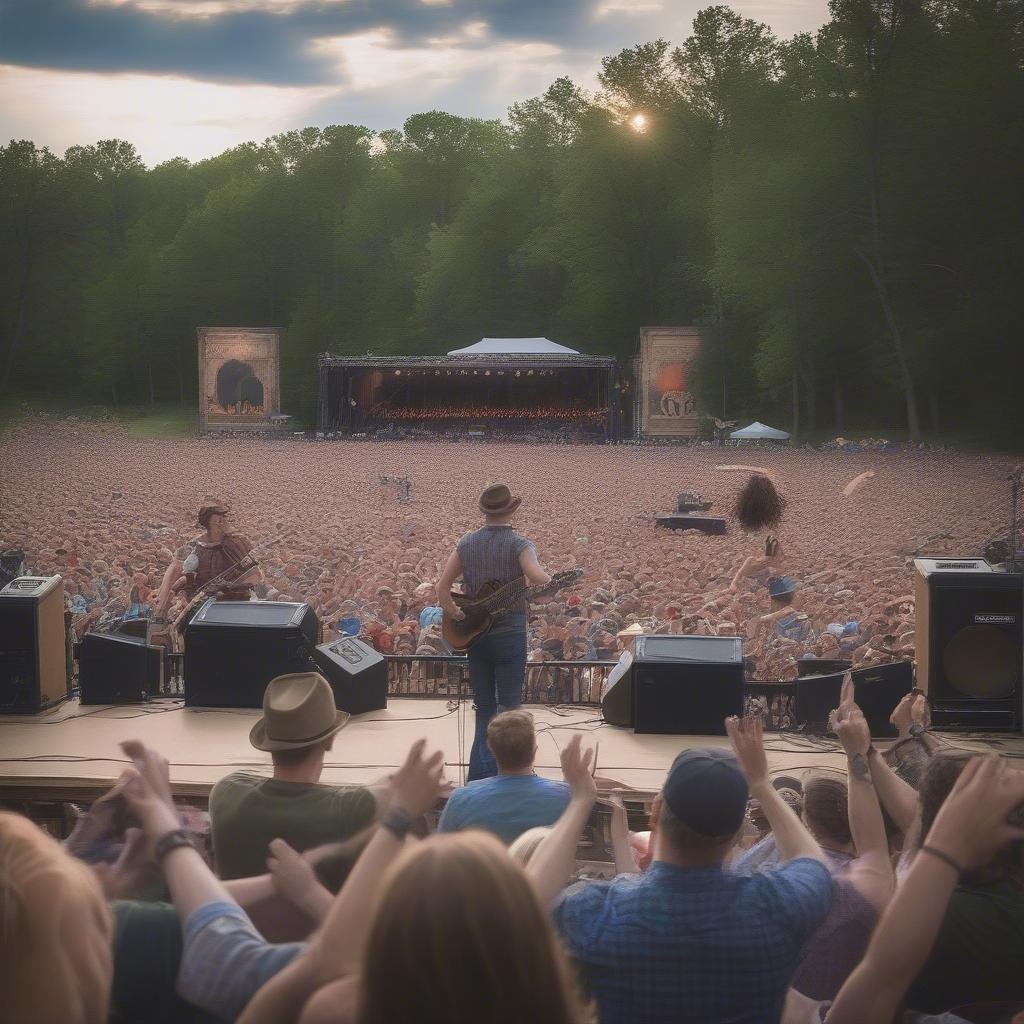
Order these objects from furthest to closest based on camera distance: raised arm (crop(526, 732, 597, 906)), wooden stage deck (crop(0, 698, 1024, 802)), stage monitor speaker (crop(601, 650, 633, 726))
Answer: stage monitor speaker (crop(601, 650, 633, 726))
wooden stage deck (crop(0, 698, 1024, 802))
raised arm (crop(526, 732, 597, 906))

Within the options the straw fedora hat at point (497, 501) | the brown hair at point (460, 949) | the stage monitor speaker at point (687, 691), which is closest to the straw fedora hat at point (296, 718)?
the brown hair at point (460, 949)

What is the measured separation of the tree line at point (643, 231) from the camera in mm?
14938

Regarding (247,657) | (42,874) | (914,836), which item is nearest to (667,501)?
(247,657)

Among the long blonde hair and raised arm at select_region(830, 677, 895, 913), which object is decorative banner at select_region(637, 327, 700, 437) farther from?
the long blonde hair

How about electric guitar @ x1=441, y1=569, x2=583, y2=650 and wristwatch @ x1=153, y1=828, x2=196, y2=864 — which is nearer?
wristwatch @ x1=153, y1=828, x2=196, y2=864

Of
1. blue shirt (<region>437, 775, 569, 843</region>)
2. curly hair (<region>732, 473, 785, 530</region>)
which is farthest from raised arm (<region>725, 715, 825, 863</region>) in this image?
curly hair (<region>732, 473, 785, 530</region>)

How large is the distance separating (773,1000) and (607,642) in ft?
19.3

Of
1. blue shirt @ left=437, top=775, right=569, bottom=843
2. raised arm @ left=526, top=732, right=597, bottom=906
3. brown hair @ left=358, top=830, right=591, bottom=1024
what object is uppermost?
brown hair @ left=358, top=830, right=591, bottom=1024

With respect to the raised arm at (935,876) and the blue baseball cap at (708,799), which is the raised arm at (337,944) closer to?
the blue baseball cap at (708,799)

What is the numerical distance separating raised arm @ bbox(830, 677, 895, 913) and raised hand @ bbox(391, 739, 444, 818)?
1046mm

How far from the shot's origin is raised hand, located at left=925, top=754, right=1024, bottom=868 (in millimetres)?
2008

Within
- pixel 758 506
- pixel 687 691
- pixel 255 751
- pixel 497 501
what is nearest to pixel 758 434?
pixel 758 506

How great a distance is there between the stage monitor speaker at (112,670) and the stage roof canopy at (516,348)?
24.0 m

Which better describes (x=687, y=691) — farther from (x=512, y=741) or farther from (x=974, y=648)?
(x=512, y=741)
